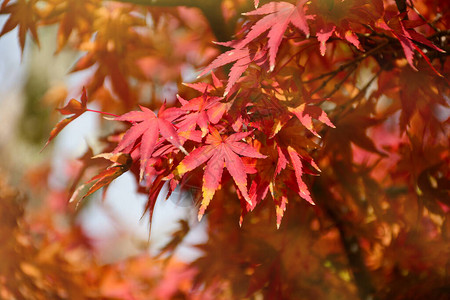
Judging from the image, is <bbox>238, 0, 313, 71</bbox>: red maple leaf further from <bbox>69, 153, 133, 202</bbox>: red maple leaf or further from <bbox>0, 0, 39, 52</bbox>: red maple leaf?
<bbox>0, 0, 39, 52</bbox>: red maple leaf

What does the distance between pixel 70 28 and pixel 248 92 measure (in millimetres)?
589

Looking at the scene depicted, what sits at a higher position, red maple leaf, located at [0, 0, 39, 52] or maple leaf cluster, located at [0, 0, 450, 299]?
red maple leaf, located at [0, 0, 39, 52]

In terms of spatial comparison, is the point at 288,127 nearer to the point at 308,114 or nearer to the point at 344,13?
the point at 308,114

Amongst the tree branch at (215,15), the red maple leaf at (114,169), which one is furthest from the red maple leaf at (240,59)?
the tree branch at (215,15)

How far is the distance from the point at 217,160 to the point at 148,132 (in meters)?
0.10

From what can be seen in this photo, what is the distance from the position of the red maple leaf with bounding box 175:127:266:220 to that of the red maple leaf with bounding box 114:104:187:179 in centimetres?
3

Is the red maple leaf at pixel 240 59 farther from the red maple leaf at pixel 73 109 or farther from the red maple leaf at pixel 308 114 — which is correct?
the red maple leaf at pixel 73 109

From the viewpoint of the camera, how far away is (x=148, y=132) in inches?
20.4

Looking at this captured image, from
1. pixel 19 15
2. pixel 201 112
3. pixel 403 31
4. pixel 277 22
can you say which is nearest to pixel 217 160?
pixel 201 112

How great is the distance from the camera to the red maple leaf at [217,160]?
50 cm

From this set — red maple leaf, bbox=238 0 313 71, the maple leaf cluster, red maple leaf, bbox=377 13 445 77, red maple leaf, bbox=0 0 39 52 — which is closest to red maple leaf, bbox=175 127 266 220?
the maple leaf cluster

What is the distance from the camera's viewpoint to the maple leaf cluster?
53 cm

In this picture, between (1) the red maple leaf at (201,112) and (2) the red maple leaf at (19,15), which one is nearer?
(1) the red maple leaf at (201,112)

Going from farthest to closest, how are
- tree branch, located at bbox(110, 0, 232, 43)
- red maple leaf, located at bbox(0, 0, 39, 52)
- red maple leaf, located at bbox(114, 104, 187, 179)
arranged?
1. tree branch, located at bbox(110, 0, 232, 43)
2. red maple leaf, located at bbox(0, 0, 39, 52)
3. red maple leaf, located at bbox(114, 104, 187, 179)
